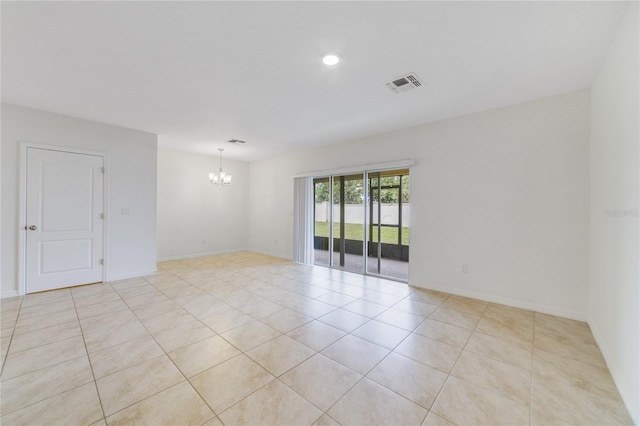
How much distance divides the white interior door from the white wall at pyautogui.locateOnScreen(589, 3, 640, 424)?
6.45 meters

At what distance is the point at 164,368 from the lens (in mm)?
2096

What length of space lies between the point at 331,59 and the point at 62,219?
15.6 feet

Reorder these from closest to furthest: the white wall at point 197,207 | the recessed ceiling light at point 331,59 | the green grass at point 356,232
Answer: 1. the recessed ceiling light at point 331,59
2. the green grass at point 356,232
3. the white wall at point 197,207

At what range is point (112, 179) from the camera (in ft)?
14.7

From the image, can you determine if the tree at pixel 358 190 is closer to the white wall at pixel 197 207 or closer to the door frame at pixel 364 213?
the door frame at pixel 364 213

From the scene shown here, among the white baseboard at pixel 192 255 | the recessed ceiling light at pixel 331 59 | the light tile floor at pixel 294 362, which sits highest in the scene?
the recessed ceiling light at pixel 331 59

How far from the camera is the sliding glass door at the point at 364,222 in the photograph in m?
5.11

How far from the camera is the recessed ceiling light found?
7.77ft

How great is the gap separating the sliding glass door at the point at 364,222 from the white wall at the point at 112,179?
138 inches

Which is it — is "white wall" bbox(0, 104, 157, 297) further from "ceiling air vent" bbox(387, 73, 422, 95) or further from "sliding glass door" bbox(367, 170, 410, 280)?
"ceiling air vent" bbox(387, 73, 422, 95)

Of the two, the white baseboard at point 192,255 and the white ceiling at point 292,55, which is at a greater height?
the white ceiling at point 292,55

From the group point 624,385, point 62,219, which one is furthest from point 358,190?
point 62,219

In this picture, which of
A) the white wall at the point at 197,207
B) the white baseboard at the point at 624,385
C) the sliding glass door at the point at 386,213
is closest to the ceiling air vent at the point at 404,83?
the sliding glass door at the point at 386,213

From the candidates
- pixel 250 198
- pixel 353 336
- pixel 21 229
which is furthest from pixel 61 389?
pixel 250 198
